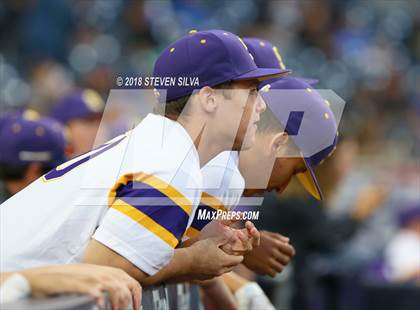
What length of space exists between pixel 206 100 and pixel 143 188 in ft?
1.61

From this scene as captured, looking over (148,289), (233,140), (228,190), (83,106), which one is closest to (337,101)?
(228,190)

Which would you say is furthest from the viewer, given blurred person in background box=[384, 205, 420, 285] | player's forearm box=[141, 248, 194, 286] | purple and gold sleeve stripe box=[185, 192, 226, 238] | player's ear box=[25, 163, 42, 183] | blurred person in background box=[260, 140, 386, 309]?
blurred person in background box=[384, 205, 420, 285]

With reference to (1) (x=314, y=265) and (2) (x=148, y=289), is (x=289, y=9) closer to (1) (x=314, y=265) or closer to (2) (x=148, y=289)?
(1) (x=314, y=265)

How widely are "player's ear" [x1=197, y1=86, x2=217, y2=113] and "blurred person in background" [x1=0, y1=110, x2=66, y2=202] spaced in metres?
2.05

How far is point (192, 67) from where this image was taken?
3.08 m

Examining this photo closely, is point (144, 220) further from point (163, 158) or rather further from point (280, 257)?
point (280, 257)

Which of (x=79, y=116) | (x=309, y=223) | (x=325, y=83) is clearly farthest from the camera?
(x=325, y=83)

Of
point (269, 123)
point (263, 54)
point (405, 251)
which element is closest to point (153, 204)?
point (269, 123)

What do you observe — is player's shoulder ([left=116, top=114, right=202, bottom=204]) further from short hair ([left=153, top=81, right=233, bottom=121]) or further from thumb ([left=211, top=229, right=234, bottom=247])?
thumb ([left=211, top=229, right=234, bottom=247])

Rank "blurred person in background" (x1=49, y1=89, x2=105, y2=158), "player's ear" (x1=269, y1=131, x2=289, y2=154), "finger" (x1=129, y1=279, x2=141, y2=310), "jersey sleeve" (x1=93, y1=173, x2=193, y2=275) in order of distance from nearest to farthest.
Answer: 1. "finger" (x1=129, y1=279, x2=141, y2=310)
2. "jersey sleeve" (x1=93, y1=173, x2=193, y2=275)
3. "player's ear" (x1=269, y1=131, x2=289, y2=154)
4. "blurred person in background" (x1=49, y1=89, x2=105, y2=158)

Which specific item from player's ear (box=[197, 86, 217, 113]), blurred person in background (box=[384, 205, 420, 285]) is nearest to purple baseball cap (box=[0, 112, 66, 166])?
player's ear (box=[197, 86, 217, 113])

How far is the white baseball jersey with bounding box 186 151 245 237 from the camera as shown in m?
3.38

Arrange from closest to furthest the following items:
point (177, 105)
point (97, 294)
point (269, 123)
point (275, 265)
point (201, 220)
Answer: point (97, 294) → point (177, 105) → point (201, 220) → point (275, 265) → point (269, 123)

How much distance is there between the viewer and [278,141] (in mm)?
3787
